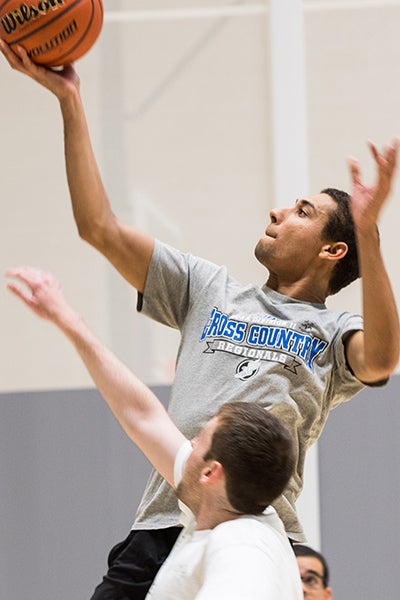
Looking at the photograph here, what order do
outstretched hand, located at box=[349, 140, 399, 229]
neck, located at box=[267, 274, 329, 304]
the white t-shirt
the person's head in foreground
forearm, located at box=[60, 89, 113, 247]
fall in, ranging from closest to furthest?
1. the white t-shirt
2. the person's head in foreground
3. outstretched hand, located at box=[349, 140, 399, 229]
4. forearm, located at box=[60, 89, 113, 247]
5. neck, located at box=[267, 274, 329, 304]

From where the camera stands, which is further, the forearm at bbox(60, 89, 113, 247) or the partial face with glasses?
the partial face with glasses

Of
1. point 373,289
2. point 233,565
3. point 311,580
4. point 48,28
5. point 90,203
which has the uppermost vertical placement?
point 48,28

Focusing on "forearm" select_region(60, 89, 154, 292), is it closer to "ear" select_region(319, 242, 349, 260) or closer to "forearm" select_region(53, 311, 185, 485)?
"ear" select_region(319, 242, 349, 260)

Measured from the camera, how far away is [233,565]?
82.7 inches

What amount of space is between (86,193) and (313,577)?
1917 millimetres

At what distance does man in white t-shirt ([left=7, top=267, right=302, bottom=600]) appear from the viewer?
2131 mm

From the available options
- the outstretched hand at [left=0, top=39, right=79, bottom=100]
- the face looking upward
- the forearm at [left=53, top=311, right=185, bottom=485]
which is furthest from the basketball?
the forearm at [left=53, top=311, right=185, bottom=485]

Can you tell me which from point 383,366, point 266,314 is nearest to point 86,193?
point 266,314

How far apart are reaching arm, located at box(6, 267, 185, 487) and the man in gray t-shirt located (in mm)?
366

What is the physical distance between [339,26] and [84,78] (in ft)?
4.29

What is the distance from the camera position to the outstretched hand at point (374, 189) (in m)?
2.83

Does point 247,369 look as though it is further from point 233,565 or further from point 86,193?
point 233,565

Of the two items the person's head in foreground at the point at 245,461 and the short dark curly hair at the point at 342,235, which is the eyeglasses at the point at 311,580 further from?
the person's head in foreground at the point at 245,461

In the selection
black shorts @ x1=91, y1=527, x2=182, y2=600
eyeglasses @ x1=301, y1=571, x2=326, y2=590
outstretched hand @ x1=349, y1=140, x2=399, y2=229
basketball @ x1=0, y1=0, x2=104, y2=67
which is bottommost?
eyeglasses @ x1=301, y1=571, x2=326, y2=590
